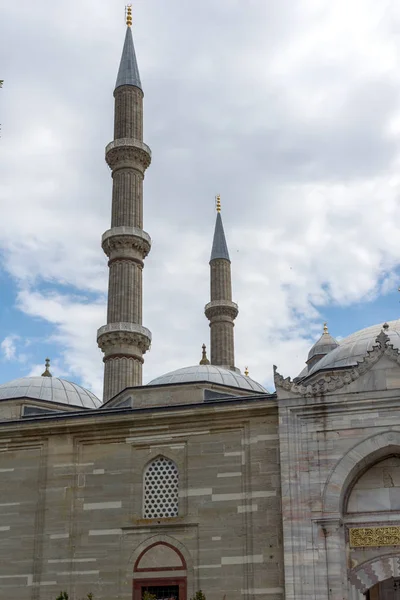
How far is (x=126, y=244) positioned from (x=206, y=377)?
40.9ft

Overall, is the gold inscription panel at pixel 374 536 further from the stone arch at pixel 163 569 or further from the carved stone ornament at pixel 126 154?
the carved stone ornament at pixel 126 154

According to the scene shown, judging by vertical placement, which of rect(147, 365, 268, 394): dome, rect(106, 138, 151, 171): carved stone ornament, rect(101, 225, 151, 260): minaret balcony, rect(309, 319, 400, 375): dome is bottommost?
rect(147, 365, 268, 394): dome

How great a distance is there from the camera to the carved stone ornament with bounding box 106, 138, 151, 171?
36625 millimetres

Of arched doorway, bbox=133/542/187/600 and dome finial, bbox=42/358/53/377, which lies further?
dome finial, bbox=42/358/53/377

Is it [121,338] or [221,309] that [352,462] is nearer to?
[121,338]

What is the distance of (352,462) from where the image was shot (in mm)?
17719

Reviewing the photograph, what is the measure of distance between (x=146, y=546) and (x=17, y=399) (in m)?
7.25

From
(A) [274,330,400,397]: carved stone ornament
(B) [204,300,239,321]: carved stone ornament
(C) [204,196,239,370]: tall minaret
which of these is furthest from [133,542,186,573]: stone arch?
(B) [204,300,239,321]: carved stone ornament

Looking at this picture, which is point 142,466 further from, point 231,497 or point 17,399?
point 17,399

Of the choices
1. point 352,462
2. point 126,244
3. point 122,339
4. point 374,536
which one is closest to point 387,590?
point 374,536

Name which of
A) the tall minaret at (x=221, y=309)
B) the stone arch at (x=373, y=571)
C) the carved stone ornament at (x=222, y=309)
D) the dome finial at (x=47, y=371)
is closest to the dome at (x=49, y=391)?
the dome finial at (x=47, y=371)

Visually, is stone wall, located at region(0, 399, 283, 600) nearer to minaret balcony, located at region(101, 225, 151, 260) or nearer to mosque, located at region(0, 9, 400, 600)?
mosque, located at region(0, 9, 400, 600)

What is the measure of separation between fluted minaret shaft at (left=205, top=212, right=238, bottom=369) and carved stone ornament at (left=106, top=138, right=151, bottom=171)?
35.4 ft

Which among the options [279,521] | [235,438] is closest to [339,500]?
[279,521]
